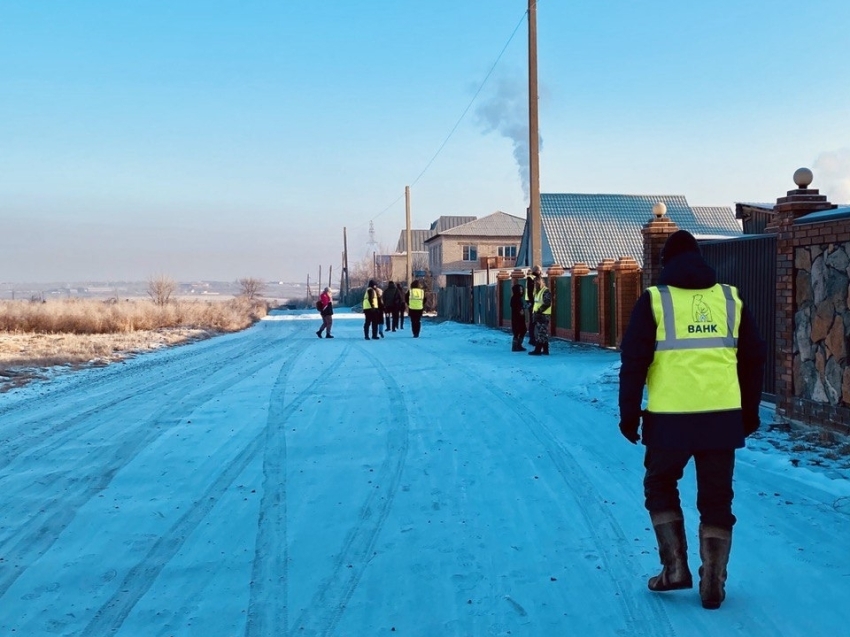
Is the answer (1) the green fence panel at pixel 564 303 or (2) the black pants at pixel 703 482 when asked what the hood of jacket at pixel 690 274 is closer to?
(2) the black pants at pixel 703 482

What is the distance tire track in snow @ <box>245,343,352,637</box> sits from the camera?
3863 mm

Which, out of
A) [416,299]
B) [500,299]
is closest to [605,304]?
[416,299]

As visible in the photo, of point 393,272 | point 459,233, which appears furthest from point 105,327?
point 393,272

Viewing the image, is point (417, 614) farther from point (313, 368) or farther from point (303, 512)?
point (313, 368)

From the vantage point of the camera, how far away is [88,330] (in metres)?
28.7

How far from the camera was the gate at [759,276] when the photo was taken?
9.01 metres

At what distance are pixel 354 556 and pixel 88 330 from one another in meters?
26.7

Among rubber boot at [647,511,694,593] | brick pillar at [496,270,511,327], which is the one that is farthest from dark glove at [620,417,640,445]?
brick pillar at [496,270,511,327]

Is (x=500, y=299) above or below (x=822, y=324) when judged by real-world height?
below

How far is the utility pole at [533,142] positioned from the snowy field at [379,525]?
714 cm

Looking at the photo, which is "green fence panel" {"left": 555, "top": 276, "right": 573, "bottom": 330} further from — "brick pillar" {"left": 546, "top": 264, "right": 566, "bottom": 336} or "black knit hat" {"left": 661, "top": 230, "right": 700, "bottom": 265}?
"black knit hat" {"left": 661, "top": 230, "right": 700, "bottom": 265}

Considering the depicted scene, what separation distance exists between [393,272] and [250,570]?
83469 millimetres

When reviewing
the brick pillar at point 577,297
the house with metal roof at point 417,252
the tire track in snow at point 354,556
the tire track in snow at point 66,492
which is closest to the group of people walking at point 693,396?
the tire track in snow at point 354,556

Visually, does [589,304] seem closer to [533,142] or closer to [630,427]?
[533,142]
